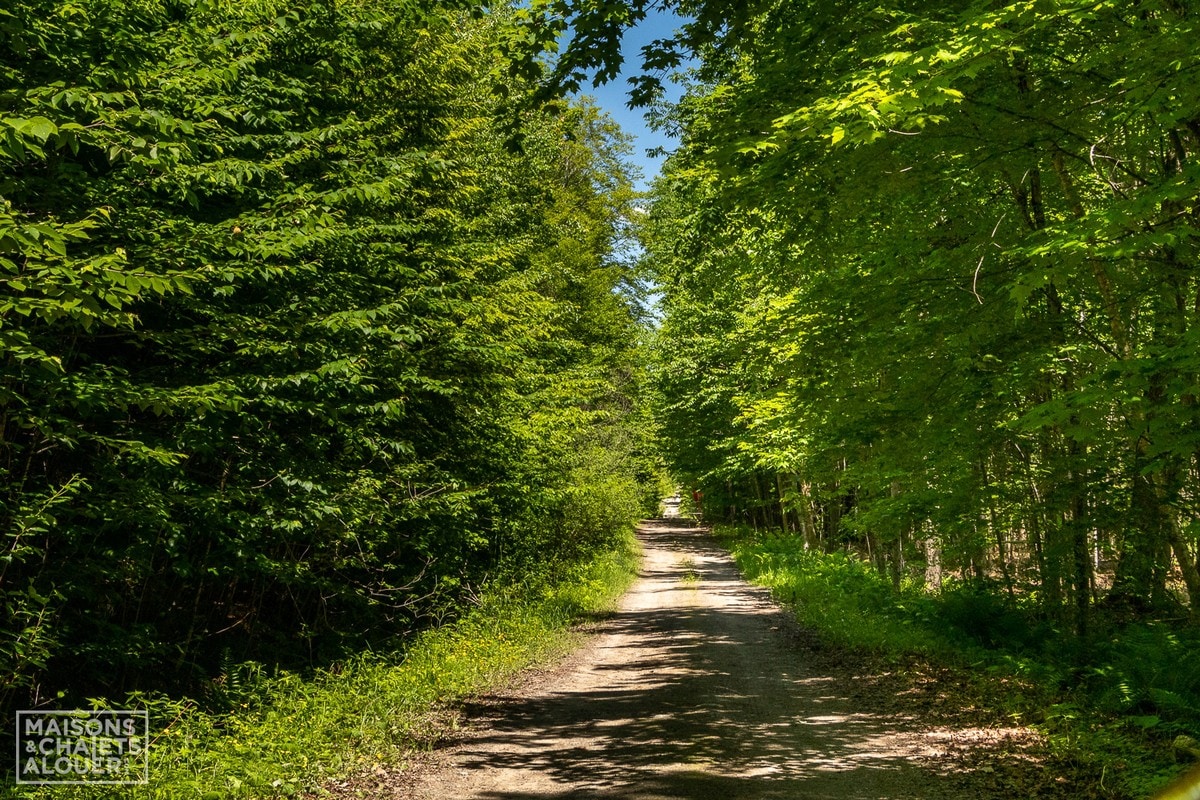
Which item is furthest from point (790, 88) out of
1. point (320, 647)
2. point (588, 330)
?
point (588, 330)

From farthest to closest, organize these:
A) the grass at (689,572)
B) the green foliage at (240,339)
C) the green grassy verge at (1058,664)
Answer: the grass at (689,572) → the green grassy verge at (1058,664) → the green foliage at (240,339)

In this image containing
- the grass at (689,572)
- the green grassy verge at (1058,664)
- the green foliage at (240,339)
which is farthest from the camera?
the grass at (689,572)

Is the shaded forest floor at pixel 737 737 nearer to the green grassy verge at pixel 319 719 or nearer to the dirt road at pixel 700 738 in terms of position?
the dirt road at pixel 700 738

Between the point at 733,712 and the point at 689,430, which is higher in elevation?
the point at 689,430

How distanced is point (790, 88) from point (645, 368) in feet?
95.7

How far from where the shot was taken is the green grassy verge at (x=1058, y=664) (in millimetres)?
6043

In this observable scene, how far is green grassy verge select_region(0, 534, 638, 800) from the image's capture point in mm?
5816

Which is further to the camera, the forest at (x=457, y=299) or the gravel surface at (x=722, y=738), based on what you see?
the gravel surface at (x=722, y=738)

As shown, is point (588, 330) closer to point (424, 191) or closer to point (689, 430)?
point (689, 430)

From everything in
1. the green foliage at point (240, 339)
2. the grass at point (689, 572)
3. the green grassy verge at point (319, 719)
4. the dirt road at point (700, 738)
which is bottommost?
the grass at point (689, 572)

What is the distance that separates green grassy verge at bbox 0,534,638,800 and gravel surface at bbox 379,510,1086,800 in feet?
1.59

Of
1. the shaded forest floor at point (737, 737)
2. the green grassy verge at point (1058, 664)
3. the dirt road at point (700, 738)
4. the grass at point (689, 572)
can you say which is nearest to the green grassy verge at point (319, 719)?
the shaded forest floor at point (737, 737)

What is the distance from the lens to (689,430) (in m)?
33.1

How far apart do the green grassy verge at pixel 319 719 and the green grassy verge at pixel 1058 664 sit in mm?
5862
